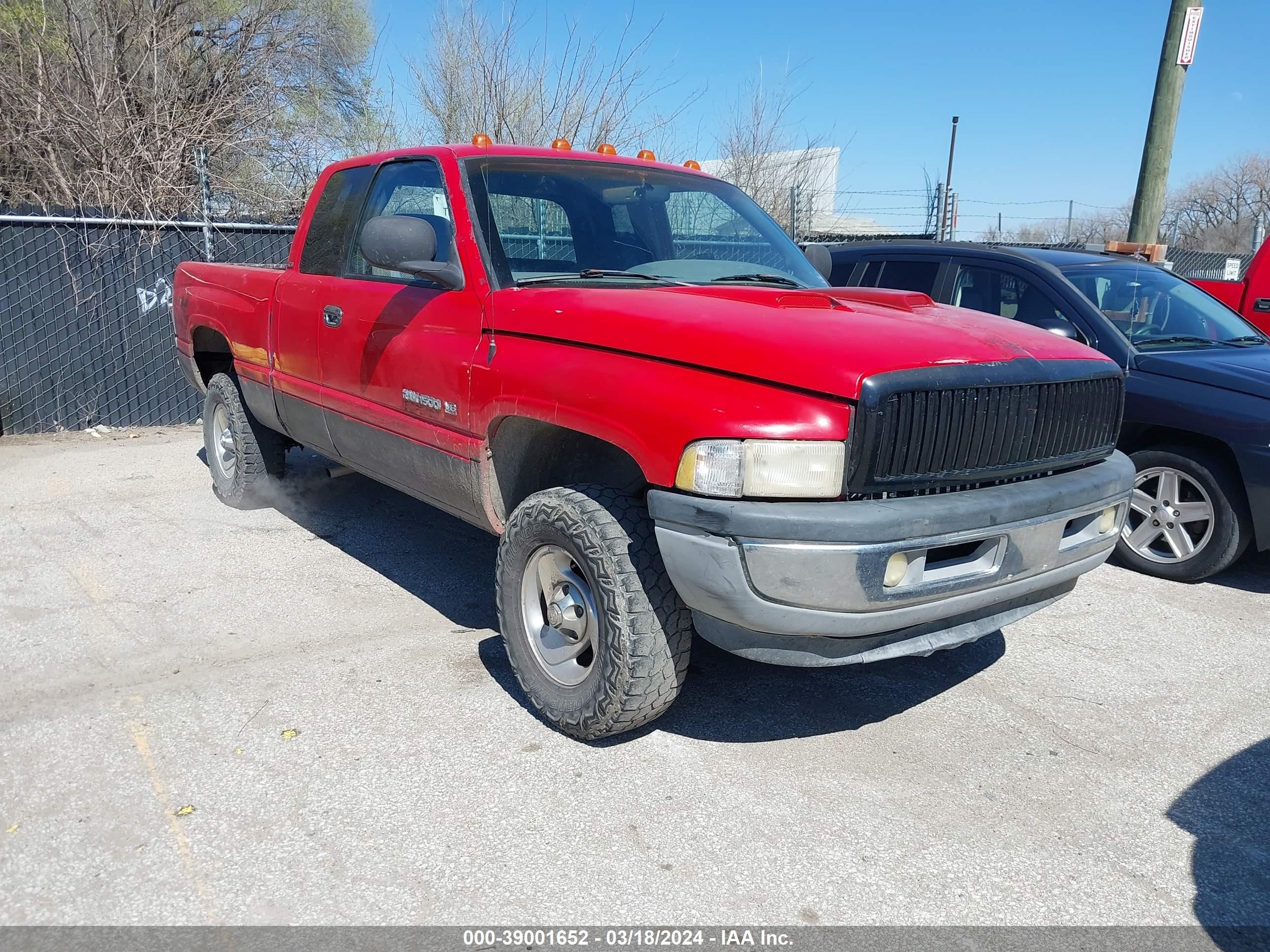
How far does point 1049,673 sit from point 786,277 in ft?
6.38

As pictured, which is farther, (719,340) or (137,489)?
(137,489)

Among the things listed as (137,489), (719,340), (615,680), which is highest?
(719,340)

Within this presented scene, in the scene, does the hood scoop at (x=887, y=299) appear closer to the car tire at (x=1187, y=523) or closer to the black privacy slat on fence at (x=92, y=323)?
the car tire at (x=1187, y=523)

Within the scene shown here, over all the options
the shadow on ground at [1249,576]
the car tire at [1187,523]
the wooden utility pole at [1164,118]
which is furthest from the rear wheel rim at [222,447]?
the wooden utility pole at [1164,118]

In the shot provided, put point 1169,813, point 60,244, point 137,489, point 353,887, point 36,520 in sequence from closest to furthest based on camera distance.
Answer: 1. point 353,887
2. point 1169,813
3. point 36,520
4. point 137,489
5. point 60,244

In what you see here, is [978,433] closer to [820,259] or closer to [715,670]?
[715,670]

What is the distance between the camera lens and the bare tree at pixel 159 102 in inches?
364

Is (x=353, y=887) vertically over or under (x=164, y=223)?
under

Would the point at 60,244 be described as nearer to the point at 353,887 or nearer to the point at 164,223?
the point at 164,223

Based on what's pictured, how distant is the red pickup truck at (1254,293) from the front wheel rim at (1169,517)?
299 cm

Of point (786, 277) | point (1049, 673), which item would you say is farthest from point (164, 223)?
point (1049, 673)

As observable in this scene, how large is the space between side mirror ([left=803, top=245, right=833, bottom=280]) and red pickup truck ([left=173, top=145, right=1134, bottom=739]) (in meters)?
0.13

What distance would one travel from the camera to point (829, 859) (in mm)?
2611

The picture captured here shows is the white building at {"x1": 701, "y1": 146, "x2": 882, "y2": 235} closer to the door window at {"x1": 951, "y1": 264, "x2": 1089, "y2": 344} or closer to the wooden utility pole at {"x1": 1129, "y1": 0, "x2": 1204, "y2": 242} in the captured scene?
the wooden utility pole at {"x1": 1129, "y1": 0, "x2": 1204, "y2": 242}
